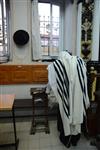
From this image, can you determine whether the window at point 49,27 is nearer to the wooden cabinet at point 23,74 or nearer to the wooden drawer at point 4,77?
the wooden cabinet at point 23,74

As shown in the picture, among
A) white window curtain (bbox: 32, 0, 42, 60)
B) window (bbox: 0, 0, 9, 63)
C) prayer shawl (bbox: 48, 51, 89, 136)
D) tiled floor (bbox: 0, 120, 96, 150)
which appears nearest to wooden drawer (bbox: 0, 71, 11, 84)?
window (bbox: 0, 0, 9, 63)

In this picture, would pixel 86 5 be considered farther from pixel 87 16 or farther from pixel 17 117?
pixel 17 117

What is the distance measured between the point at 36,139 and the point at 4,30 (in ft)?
7.06

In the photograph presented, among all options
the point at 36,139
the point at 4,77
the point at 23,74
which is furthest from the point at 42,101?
the point at 4,77

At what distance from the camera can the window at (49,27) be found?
3.95m

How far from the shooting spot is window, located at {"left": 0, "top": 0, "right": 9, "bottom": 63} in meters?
3.77

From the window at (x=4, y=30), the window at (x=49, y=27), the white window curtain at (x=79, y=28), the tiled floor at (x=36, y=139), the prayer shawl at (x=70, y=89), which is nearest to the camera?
the prayer shawl at (x=70, y=89)

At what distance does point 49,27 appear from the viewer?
13.1 ft

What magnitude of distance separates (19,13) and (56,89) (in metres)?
1.82

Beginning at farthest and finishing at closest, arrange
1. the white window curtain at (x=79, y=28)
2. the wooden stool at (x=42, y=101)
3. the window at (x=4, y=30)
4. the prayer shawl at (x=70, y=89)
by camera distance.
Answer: the window at (x=4, y=30), the white window curtain at (x=79, y=28), the wooden stool at (x=42, y=101), the prayer shawl at (x=70, y=89)

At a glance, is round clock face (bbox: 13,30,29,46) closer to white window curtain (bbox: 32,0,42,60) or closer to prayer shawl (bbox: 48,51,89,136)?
white window curtain (bbox: 32,0,42,60)

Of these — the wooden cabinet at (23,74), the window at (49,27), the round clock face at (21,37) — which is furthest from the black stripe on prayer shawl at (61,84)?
the window at (49,27)

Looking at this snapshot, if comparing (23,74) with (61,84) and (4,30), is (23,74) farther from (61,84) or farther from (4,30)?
(61,84)

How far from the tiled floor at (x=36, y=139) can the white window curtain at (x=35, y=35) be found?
134 cm
